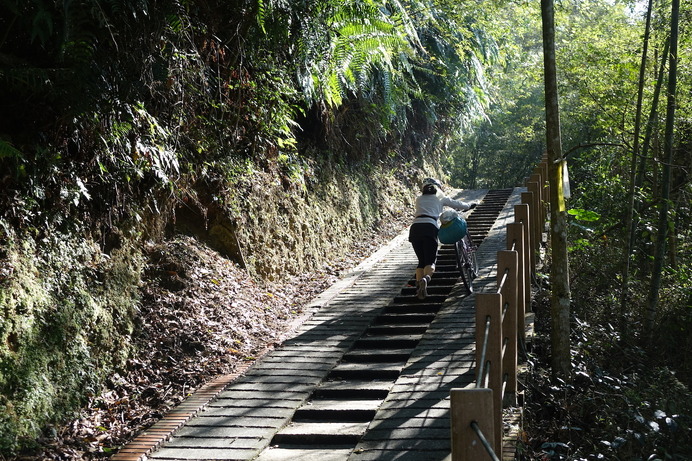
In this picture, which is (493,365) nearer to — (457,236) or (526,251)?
(526,251)

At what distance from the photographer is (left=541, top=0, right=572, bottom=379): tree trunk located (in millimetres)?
6805

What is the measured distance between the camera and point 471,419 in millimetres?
2820

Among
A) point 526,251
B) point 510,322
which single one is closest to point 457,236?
point 526,251

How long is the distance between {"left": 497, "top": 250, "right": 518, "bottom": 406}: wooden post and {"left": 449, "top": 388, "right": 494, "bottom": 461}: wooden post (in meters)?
2.70

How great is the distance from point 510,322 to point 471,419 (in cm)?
281

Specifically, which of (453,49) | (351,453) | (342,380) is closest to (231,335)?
(342,380)

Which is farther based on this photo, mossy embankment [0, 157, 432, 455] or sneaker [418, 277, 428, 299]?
sneaker [418, 277, 428, 299]

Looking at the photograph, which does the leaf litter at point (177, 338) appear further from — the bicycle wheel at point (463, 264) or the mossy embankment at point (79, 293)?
the bicycle wheel at point (463, 264)

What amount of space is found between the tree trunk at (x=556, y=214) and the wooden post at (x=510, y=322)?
5.09ft

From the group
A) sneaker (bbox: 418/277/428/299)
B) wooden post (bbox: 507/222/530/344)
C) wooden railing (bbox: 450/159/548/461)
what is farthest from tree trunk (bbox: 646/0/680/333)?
sneaker (bbox: 418/277/428/299)

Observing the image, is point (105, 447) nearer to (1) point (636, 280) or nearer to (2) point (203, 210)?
(2) point (203, 210)

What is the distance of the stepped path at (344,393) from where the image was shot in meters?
4.89

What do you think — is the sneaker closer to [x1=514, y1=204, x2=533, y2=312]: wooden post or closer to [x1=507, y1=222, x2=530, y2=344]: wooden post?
[x1=514, y1=204, x2=533, y2=312]: wooden post

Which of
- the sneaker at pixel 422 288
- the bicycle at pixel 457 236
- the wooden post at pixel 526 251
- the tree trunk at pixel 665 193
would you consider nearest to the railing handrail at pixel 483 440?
the wooden post at pixel 526 251
